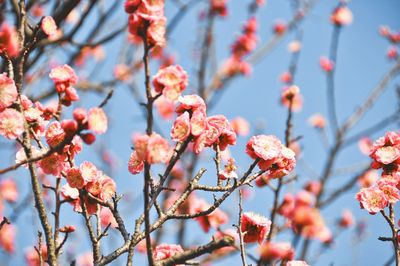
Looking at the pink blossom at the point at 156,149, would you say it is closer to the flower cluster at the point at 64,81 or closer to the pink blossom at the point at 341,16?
the flower cluster at the point at 64,81

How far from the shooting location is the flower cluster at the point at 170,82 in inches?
54.6

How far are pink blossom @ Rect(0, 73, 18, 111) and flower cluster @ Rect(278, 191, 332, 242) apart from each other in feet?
5.97

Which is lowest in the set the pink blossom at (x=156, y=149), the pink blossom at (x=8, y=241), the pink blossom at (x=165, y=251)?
the pink blossom at (x=165, y=251)

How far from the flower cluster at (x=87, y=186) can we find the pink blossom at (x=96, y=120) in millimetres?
420

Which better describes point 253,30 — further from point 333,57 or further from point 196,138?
point 196,138

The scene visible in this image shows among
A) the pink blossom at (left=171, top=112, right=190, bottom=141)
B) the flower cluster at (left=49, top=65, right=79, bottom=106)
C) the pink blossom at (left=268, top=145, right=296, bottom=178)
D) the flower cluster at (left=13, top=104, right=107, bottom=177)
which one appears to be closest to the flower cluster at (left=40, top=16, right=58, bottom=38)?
the flower cluster at (left=49, top=65, right=79, bottom=106)

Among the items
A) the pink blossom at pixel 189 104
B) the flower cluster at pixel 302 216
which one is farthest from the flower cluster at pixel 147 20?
the flower cluster at pixel 302 216

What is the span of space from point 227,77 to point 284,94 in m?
3.26

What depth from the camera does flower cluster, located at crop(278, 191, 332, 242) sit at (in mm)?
2594

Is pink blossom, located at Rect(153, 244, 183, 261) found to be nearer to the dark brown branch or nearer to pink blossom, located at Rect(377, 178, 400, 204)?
the dark brown branch

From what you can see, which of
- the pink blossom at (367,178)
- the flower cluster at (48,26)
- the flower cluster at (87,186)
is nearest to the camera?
the flower cluster at (87,186)

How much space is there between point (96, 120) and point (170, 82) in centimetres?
28

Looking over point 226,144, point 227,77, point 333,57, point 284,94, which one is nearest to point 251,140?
point 226,144

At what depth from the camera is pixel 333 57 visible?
478cm
